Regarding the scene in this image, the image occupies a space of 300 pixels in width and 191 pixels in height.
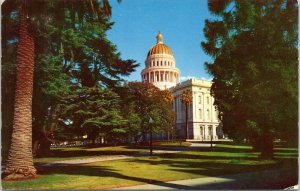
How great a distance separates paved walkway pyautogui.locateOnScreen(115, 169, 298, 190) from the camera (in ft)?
36.2

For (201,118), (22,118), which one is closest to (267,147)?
(22,118)

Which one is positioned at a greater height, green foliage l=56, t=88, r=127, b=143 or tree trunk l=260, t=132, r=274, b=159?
green foliage l=56, t=88, r=127, b=143

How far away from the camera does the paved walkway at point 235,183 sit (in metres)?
11.0

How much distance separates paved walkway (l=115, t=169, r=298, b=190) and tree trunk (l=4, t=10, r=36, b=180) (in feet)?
15.9

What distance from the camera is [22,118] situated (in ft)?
43.5

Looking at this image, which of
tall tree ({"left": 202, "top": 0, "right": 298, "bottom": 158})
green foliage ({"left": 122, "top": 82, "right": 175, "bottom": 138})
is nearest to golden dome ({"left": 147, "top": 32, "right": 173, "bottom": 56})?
tall tree ({"left": 202, "top": 0, "right": 298, "bottom": 158})

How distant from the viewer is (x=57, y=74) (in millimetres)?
21547

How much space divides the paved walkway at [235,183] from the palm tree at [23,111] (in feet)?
16.0

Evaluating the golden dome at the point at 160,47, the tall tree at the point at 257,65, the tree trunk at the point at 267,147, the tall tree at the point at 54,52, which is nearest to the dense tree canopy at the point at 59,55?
the tall tree at the point at 54,52

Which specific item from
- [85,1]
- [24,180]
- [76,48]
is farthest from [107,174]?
[76,48]

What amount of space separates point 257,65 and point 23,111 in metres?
11.9

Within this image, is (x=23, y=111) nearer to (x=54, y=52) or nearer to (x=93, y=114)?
(x=54, y=52)

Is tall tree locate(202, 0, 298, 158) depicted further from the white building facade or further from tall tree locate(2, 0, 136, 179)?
the white building facade

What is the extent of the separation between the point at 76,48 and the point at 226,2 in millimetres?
12254
